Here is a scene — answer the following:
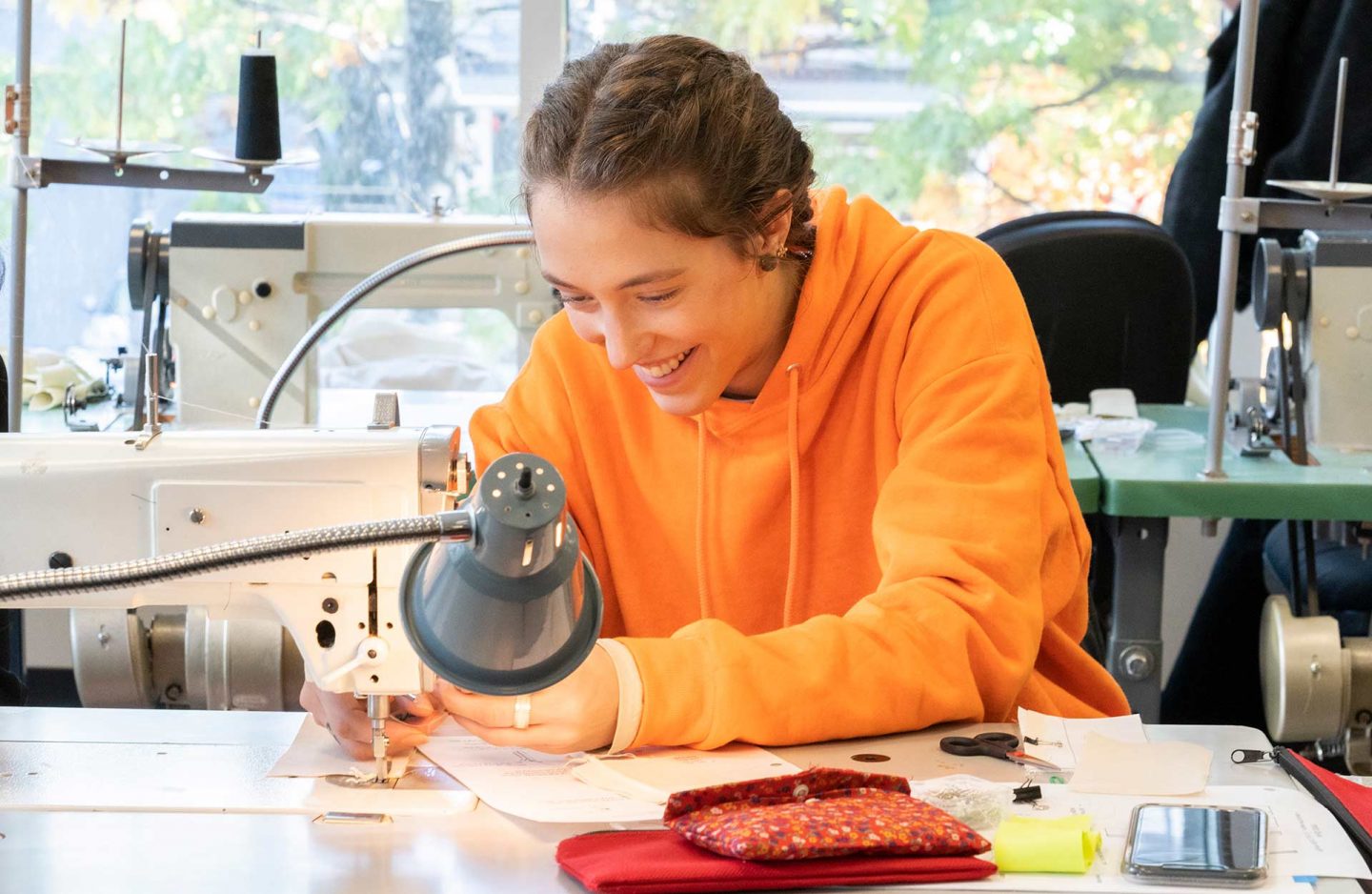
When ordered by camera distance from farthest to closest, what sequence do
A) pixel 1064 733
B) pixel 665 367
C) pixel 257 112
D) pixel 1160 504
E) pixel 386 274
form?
pixel 257 112 < pixel 1160 504 < pixel 386 274 < pixel 665 367 < pixel 1064 733

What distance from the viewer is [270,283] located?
2.44 meters

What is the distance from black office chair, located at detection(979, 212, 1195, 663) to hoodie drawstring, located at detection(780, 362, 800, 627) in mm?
1339

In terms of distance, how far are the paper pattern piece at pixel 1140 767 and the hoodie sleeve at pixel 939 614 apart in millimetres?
120

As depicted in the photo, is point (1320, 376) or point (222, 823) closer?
point (222, 823)

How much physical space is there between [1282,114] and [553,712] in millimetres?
2618

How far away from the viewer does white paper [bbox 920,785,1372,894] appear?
100cm

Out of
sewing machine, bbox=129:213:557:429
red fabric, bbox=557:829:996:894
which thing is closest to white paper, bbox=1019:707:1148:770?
red fabric, bbox=557:829:996:894

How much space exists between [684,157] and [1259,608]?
2260 millimetres

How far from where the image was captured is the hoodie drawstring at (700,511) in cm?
155

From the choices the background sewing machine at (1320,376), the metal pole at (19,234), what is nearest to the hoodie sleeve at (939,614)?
the background sewing machine at (1320,376)

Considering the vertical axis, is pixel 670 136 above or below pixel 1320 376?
above

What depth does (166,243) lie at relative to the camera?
2.49 m

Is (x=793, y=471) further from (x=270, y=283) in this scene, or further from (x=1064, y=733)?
(x=270, y=283)

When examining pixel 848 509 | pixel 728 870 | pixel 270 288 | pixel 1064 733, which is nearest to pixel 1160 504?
pixel 848 509
